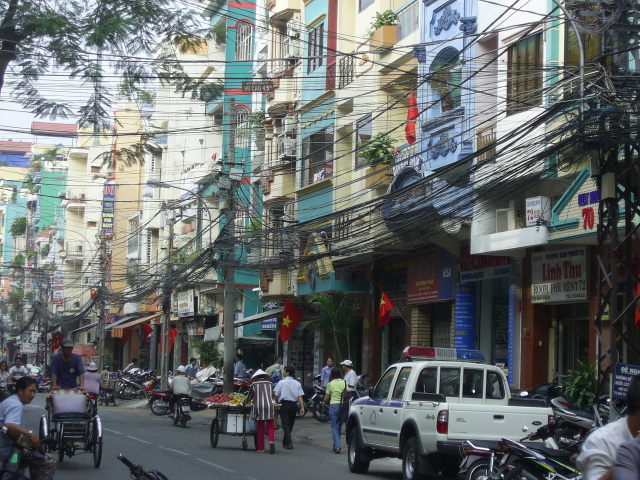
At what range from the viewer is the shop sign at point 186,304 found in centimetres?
4928

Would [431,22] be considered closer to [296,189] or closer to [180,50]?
[296,189]

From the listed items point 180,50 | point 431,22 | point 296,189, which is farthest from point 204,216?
point 180,50

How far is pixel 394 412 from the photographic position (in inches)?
558

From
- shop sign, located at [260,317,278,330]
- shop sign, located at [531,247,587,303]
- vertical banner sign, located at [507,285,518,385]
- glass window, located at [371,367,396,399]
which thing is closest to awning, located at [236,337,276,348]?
shop sign, located at [260,317,278,330]

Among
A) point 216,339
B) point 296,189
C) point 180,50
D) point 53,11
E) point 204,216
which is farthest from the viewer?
point 204,216

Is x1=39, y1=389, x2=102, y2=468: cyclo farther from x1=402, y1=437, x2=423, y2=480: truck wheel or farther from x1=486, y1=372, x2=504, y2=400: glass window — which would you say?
x1=486, y1=372, x2=504, y2=400: glass window

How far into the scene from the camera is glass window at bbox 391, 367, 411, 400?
1441cm

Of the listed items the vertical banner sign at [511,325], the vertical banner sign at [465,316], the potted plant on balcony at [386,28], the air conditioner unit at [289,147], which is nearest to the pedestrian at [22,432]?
the vertical banner sign at [511,325]

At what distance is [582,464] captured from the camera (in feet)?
16.7

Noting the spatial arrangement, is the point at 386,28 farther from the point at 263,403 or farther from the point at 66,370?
the point at 66,370

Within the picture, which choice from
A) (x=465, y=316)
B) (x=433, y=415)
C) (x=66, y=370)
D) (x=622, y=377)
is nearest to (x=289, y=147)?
(x=465, y=316)

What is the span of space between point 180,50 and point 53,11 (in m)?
1.55

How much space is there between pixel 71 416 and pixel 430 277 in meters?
14.0

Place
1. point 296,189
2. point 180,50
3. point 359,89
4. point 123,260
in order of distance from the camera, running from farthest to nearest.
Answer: point 123,260, point 296,189, point 359,89, point 180,50
